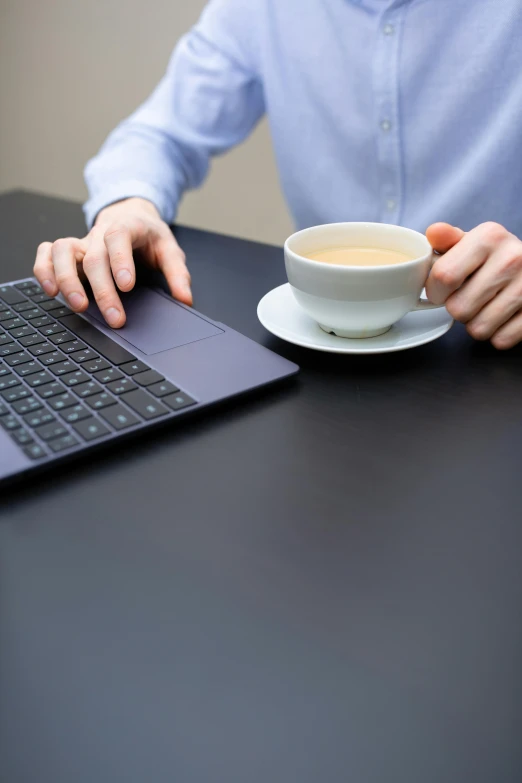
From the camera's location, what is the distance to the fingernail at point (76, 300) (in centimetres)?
58

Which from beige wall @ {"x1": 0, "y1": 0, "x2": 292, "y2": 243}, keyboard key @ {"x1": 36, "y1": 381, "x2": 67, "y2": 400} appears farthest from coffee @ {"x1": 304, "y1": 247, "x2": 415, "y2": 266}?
beige wall @ {"x1": 0, "y1": 0, "x2": 292, "y2": 243}

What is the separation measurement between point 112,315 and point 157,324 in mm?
37

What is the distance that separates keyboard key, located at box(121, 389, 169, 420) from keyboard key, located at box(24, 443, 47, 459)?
7 cm

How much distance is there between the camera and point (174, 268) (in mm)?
682

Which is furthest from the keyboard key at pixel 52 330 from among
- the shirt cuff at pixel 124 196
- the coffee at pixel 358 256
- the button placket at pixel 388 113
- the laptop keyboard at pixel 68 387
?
the button placket at pixel 388 113

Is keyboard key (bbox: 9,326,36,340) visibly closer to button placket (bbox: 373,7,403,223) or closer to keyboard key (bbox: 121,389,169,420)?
keyboard key (bbox: 121,389,169,420)

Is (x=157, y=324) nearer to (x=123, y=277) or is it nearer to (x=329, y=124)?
(x=123, y=277)

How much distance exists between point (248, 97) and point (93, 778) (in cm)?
102

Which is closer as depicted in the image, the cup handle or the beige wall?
the cup handle

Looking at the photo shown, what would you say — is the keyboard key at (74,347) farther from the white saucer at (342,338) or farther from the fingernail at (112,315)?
the white saucer at (342,338)

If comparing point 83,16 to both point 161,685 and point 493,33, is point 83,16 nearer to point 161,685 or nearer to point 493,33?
point 493,33

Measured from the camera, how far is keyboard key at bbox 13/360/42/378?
493 mm

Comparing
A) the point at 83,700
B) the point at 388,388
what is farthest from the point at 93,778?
the point at 388,388

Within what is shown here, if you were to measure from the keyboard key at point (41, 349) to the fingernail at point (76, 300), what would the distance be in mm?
57
